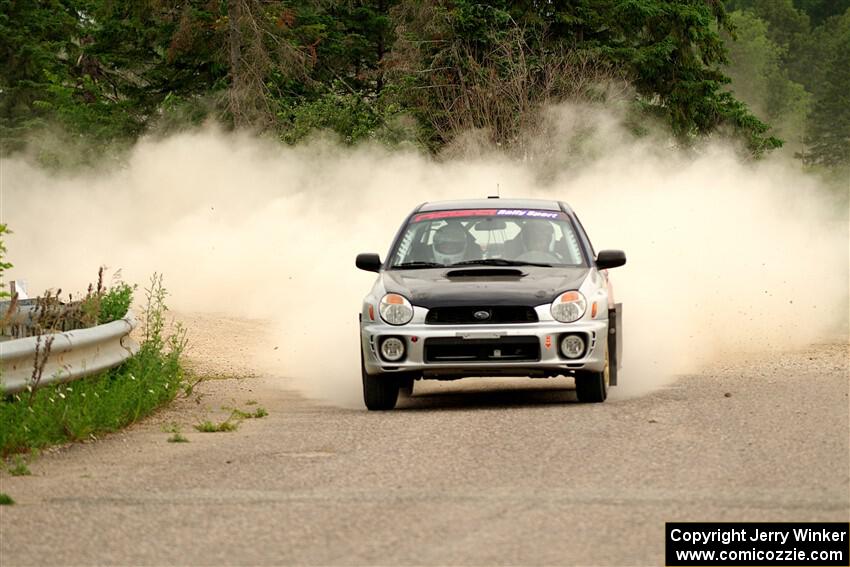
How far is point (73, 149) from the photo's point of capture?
4866 cm

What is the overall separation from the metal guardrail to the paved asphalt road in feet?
1.90

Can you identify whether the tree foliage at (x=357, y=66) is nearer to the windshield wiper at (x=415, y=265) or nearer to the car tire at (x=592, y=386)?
the windshield wiper at (x=415, y=265)

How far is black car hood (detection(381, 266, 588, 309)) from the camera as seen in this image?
12.7m

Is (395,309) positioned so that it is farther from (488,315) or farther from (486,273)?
(486,273)

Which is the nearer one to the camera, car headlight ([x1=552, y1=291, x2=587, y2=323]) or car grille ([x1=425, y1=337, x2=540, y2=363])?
car grille ([x1=425, y1=337, x2=540, y2=363])

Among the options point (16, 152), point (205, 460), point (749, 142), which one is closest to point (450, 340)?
point (205, 460)

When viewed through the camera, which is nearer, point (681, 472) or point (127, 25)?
point (681, 472)

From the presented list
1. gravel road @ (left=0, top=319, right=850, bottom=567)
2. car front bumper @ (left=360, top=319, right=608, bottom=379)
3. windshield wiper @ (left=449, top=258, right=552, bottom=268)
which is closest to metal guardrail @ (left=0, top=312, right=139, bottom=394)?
gravel road @ (left=0, top=319, right=850, bottom=567)

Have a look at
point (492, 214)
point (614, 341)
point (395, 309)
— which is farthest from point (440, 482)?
point (492, 214)

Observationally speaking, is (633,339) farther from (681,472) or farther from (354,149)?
(354,149)

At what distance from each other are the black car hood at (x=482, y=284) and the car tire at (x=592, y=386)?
0.69 metres

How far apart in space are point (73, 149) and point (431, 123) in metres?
13.6

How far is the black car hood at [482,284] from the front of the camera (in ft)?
41.5

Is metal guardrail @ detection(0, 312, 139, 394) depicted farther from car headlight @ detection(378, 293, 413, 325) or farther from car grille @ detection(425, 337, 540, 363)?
car grille @ detection(425, 337, 540, 363)
